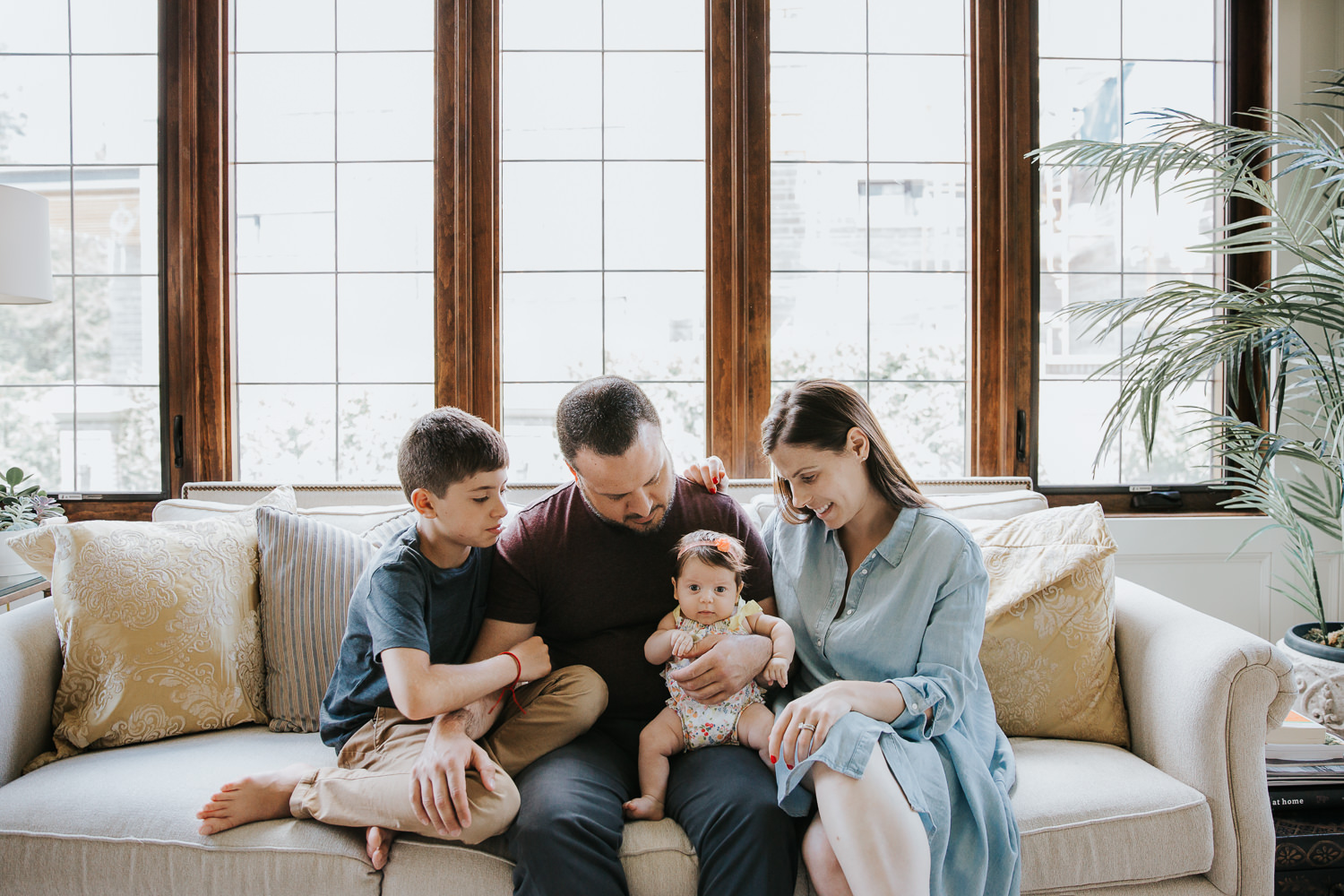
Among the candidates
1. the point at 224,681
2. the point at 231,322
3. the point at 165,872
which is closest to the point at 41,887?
the point at 165,872

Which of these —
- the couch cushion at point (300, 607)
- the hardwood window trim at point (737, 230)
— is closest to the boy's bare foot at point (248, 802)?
the couch cushion at point (300, 607)

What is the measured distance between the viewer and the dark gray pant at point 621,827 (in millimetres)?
1255

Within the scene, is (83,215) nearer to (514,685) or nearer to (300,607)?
(300,607)

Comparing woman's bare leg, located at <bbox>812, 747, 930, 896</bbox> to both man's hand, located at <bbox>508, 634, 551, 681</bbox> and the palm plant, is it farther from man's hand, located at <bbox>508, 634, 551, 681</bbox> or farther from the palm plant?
the palm plant

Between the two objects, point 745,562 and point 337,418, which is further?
point 337,418

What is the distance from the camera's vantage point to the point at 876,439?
1.52 metres

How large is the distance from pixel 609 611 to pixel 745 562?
Result: 12.1 inches

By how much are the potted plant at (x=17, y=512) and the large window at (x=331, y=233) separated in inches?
22.3

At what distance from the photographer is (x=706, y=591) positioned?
153cm

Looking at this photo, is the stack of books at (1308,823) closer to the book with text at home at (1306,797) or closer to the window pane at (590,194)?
the book with text at home at (1306,797)

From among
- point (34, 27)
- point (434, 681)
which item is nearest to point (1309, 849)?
point (434, 681)

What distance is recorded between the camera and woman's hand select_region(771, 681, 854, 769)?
126 centimetres

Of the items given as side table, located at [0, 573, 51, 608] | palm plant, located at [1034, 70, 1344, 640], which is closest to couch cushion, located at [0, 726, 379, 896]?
side table, located at [0, 573, 51, 608]

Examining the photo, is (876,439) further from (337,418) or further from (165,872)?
(337,418)
